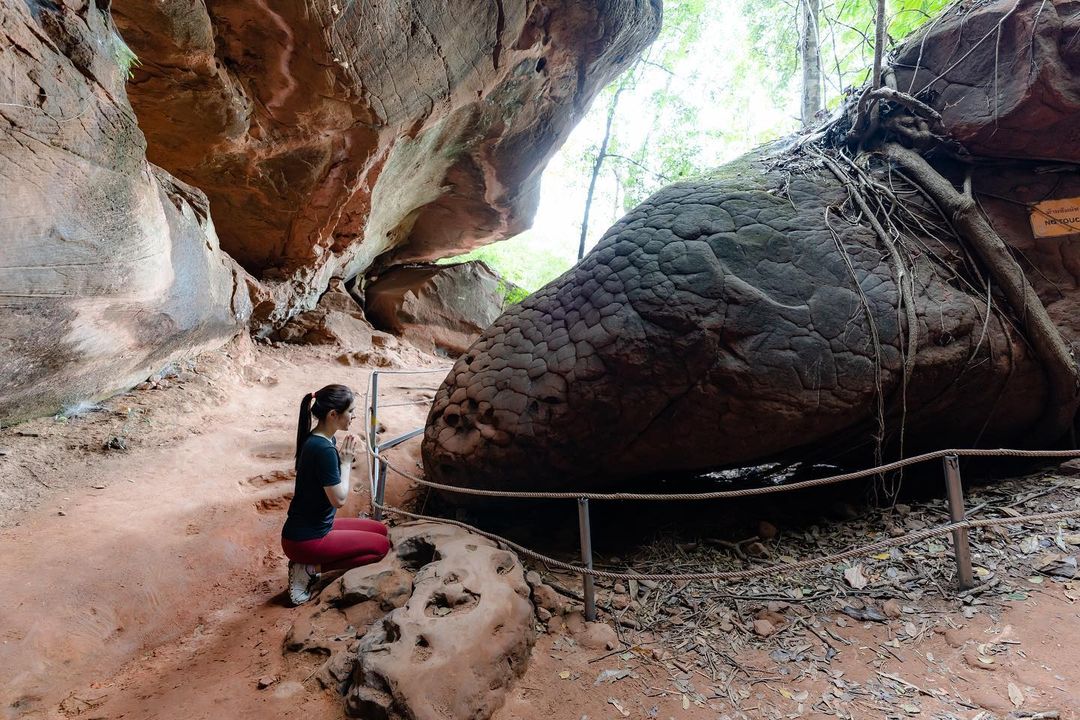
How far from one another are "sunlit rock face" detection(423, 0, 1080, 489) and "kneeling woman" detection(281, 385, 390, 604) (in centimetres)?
82

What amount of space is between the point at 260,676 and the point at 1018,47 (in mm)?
5473

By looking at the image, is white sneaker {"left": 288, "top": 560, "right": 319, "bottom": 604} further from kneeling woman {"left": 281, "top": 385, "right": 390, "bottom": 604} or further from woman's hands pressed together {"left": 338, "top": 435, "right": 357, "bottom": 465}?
woman's hands pressed together {"left": 338, "top": 435, "right": 357, "bottom": 465}

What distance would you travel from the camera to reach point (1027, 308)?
3061 millimetres

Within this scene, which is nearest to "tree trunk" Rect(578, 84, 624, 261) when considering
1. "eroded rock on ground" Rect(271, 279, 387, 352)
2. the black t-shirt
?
"eroded rock on ground" Rect(271, 279, 387, 352)

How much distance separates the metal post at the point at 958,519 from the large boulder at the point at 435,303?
24.3 ft

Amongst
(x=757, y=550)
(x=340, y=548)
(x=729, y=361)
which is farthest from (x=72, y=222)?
(x=757, y=550)

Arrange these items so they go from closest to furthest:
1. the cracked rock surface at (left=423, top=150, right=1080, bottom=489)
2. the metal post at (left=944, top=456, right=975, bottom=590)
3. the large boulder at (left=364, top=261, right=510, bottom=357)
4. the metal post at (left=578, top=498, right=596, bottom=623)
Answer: the metal post at (left=944, top=456, right=975, bottom=590), the metal post at (left=578, top=498, right=596, bottom=623), the cracked rock surface at (left=423, top=150, right=1080, bottom=489), the large boulder at (left=364, top=261, right=510, bottom=357)

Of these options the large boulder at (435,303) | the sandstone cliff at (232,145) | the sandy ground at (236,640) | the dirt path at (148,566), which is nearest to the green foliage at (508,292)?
the large boulder at (435,303)

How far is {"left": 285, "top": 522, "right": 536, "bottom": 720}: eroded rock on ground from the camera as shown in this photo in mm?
1837

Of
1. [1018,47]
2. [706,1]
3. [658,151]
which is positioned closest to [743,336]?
[1018,47]

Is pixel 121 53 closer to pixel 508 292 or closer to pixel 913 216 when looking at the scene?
pixel 913 216

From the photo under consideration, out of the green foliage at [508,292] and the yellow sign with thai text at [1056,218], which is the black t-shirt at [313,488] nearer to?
the yellow sign with thai text at [1056,218]

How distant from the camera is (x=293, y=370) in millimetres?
6262

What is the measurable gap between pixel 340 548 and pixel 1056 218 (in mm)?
4780
